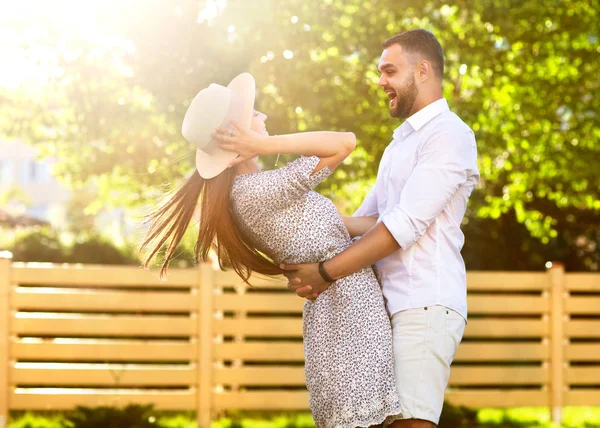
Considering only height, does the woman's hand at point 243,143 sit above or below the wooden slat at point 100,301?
above

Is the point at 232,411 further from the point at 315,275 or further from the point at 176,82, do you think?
the point at 315,275

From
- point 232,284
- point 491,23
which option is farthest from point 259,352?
point 491,23

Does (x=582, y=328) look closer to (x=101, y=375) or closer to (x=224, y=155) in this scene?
(x=101, y=375)

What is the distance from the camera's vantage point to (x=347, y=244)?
3160 mm

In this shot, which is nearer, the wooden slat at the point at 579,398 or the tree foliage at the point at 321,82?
the tree foliage at the point at 321,82

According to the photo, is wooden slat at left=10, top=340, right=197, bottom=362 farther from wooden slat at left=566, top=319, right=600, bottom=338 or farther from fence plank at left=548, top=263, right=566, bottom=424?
wooden slat at left=566, top=319, right=600, bottom=338

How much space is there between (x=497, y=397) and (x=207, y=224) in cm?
622

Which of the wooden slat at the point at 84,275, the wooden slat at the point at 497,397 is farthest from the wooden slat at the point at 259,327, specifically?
the wooden slat at the point at 497,397

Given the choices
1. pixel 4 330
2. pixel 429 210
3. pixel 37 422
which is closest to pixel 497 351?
pixel 37 422

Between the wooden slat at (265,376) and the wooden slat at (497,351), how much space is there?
62.8 inches

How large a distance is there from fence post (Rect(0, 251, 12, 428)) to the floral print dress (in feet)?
17.9

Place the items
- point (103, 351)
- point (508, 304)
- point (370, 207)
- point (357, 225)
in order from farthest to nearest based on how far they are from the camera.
Answer: point (508, 304) < point (103, 351) < point (370, 207) < point (357, 225)

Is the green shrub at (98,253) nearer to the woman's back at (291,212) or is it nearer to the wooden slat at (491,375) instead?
the wooden slat at (491,375)

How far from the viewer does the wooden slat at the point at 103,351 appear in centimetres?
802
